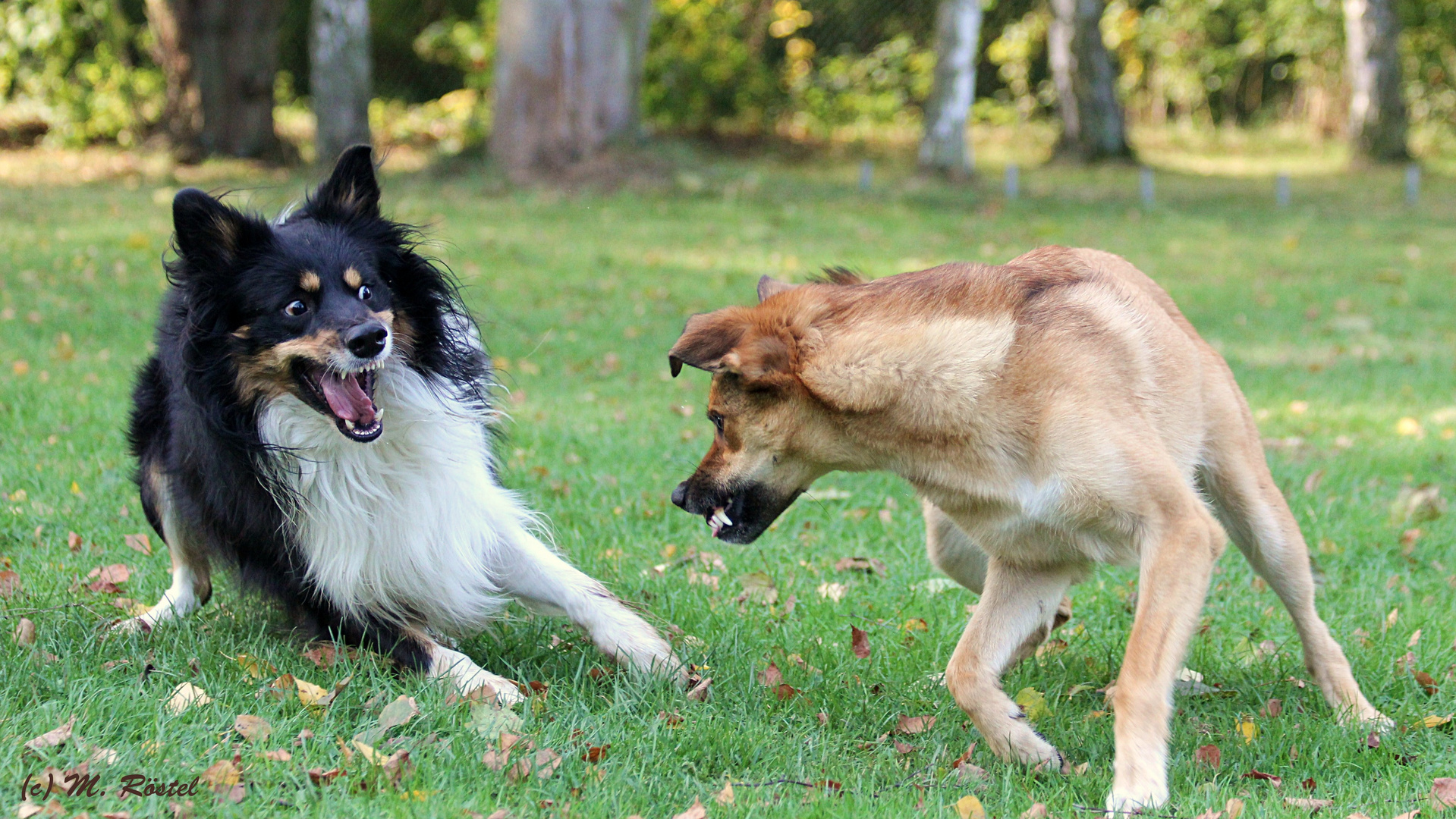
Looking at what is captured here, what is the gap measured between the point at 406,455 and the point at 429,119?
1999 cm

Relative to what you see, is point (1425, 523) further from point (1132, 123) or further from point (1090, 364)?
point (1132, 123)

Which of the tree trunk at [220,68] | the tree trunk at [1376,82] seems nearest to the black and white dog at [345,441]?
the tree trunk at [220,68]

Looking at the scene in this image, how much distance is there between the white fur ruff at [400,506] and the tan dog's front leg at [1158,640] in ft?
6.83

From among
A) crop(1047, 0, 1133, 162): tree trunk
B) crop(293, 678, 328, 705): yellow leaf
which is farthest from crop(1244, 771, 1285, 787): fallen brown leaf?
crop(1047, 0, 1133, 162): tree trunk

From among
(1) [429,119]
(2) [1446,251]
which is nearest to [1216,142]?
(2) [1446,251]

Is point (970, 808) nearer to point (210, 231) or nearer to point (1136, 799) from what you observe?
point (1136, 799)

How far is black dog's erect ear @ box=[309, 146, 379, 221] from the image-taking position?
4301 mm

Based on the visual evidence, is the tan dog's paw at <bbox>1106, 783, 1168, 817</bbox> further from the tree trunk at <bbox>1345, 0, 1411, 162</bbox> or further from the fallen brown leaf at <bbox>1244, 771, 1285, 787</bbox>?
the tree trunk at <bbox>1345, 0, 1411, 162</bbox>

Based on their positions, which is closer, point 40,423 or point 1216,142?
point 40,423

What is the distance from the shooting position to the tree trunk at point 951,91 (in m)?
18.0

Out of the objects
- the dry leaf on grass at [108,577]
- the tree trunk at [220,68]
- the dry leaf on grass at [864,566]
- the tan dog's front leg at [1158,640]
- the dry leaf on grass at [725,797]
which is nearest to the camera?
the dry leaf on grass at [725,797]

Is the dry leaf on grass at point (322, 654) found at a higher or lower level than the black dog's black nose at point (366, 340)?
lower

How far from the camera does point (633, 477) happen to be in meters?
6.41

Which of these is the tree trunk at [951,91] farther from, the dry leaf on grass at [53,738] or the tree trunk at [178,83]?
the dry leaf on grass at [53,738]
